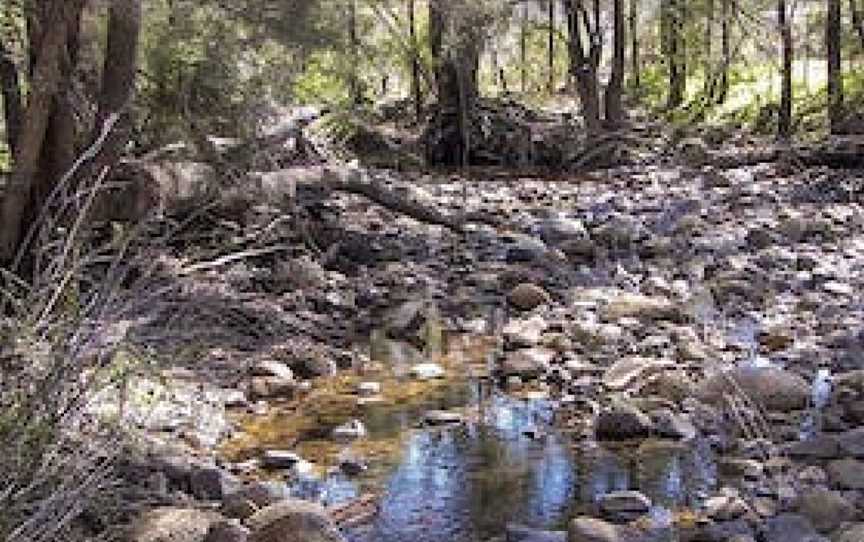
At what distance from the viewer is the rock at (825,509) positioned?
197 inches

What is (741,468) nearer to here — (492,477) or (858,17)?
(492,477)

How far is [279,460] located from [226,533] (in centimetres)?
132

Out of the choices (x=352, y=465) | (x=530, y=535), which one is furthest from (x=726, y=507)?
(x=352, y=465)

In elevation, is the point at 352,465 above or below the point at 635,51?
below

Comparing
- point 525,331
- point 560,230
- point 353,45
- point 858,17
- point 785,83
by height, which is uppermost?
point 858,17

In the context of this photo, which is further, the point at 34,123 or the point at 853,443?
the point at 34,123

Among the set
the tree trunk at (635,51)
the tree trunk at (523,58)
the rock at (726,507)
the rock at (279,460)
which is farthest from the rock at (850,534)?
the tree trunk at (635,51)

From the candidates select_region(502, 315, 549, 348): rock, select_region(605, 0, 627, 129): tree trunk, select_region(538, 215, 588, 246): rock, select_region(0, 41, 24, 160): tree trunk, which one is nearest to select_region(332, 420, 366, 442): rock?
select_region(502, 315, 549, 348): rock

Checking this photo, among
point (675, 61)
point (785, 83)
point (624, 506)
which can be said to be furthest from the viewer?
point (675, 61)

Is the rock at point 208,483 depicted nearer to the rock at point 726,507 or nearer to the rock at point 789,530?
the rock at point 726,507

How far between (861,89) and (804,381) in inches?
570

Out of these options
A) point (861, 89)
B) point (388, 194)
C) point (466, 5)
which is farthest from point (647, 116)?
point (388, 194)

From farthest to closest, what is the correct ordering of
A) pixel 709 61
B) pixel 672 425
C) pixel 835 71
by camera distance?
pixel 709 61 → pixel 835 71 → pixel 672 425

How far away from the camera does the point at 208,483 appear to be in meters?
5.57
